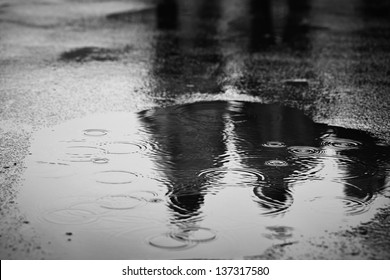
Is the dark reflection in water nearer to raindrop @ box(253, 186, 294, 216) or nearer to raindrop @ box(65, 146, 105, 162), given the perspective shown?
raindrop @ box(253, 186, 294, 216)

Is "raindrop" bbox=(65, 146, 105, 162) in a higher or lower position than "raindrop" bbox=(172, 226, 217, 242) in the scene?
higher

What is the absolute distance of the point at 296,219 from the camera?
15.0ft

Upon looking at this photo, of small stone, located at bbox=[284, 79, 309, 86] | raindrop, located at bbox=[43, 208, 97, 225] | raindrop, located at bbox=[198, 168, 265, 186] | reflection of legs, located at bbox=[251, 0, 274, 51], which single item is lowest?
raindrop, located at bbox=[43, 208, 97, 225]

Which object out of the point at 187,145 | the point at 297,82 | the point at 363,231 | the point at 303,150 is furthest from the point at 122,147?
the point at 297,82

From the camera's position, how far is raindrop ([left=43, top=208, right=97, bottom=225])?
453 centimetres

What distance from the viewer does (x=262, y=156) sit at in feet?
19.1

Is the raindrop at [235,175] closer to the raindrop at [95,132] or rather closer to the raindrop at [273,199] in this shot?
the raindrop at [273,199]

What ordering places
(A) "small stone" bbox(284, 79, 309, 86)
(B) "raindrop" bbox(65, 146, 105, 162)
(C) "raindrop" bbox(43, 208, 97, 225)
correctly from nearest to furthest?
(C) "raindrop" bbox(43, 208, 97, 225) → (B) "raindrop" bbox(65, 146, 105, 162) → (A) "small stone" bbox(284, 79, 309, 86)

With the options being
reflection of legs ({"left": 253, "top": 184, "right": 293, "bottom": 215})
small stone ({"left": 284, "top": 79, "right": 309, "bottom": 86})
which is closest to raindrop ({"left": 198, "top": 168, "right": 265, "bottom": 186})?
reflection of legs ({"left": 253, "top": 184, "right": 293, "bottom": 215})

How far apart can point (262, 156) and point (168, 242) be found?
5.88 feet

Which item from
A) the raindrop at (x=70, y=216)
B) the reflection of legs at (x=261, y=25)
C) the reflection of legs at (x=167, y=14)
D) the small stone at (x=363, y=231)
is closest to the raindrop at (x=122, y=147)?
the raindrop at (x=70, y=216)

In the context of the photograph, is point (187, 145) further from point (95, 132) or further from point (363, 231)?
point (363, 231)

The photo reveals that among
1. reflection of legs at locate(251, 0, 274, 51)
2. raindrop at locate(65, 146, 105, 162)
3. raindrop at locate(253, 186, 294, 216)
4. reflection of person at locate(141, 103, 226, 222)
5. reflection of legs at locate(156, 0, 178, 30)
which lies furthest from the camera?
reflection of legs at locate(156, 0, 178, 30)

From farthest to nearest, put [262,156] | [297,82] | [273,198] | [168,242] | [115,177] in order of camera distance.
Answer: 1. [297,82]
2. [262,156]
3. [115,177]
4. [273,198]
5. [168,242]
